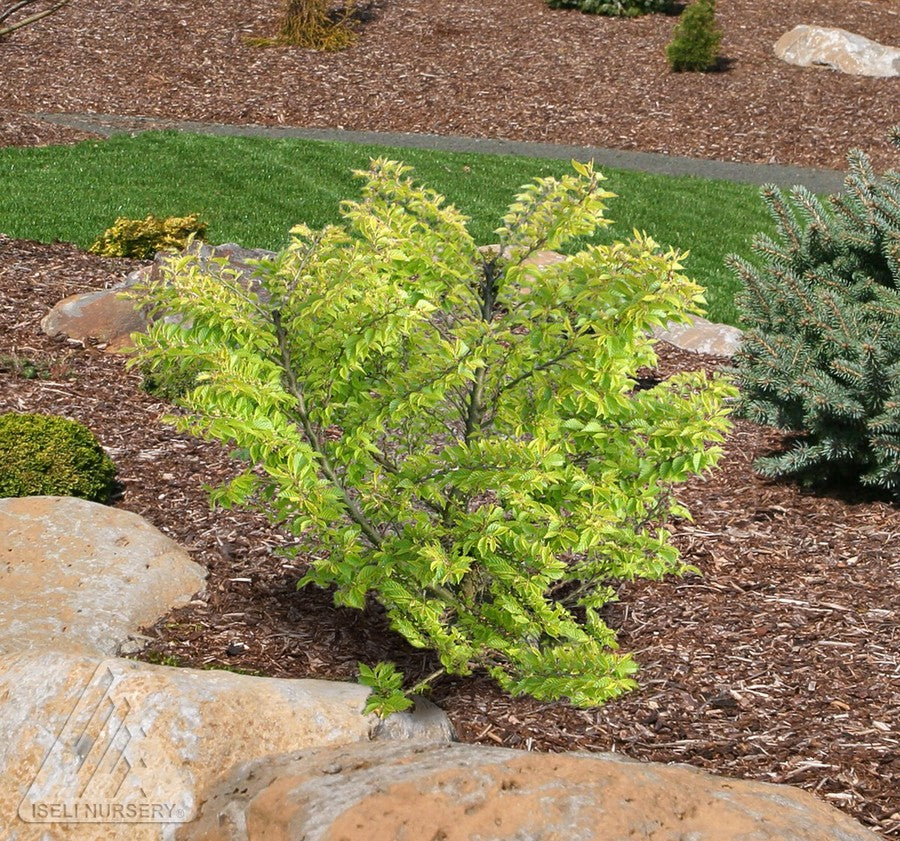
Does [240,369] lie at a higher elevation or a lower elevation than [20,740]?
higher

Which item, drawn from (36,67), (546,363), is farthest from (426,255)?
(36,67)

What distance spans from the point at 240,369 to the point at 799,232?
14.9ft

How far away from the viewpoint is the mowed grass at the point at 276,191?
38.6 feet

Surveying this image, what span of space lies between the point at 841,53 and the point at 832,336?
15.0 meters

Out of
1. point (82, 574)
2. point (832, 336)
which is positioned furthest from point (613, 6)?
point (82, 574)

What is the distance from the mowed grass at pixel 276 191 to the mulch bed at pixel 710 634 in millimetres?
4390

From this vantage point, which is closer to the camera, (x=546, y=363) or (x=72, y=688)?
(x=72, y=688)

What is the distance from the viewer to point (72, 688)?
3797 mm

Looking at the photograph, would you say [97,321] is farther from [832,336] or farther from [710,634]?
[710,634]

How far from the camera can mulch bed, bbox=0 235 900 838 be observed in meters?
4.46

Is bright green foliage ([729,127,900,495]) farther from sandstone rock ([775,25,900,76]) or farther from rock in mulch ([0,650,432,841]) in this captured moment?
sandstone rock ([775,25,900,76])

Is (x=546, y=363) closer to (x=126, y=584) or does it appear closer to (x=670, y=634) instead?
(x=670, y=634)

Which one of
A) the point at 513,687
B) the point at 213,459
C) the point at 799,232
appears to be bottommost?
the point at 213,459

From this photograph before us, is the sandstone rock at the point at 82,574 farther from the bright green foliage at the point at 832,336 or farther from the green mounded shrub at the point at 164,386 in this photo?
the bright green foliage at the point at 832,336
